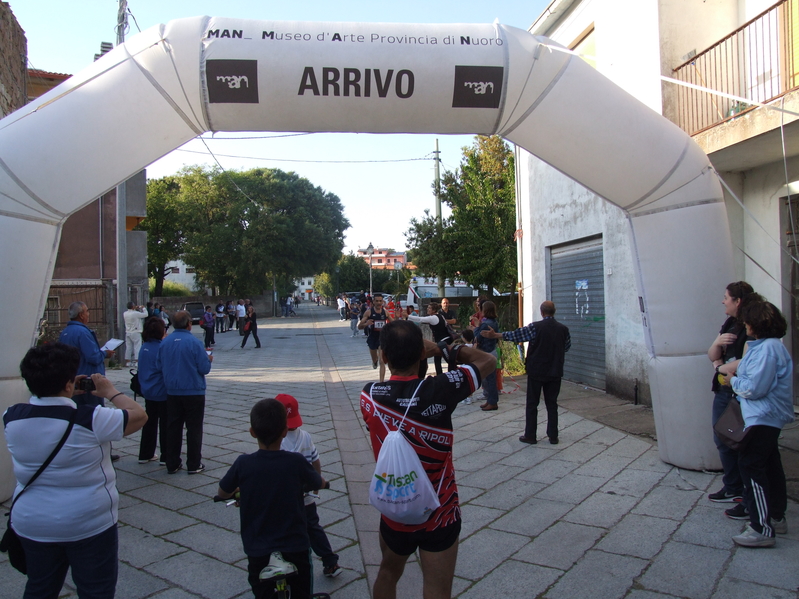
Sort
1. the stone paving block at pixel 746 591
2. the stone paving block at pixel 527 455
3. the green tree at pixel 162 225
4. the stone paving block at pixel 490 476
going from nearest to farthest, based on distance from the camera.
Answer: the stone paving block at pixel 746 591, the stone paving block at pixel 490 476, the stone paving block at pixel 527 455, the green tree at pixel 162 225

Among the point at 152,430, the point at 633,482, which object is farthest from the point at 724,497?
the point at 152,430

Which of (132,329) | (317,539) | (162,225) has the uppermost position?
(162,225)

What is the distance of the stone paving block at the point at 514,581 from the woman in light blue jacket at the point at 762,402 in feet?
4.24

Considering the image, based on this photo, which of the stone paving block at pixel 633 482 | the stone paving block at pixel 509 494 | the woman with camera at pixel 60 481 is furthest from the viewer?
the stone paving block at pixel 633 482

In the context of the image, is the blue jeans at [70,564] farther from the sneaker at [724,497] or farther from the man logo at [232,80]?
the sneaker at [724,497]

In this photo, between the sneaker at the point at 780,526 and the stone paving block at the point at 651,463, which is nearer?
the sneaker at the point at 780,526

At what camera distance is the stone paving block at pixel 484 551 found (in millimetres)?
3459

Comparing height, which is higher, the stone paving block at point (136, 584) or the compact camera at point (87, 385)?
the compact camera at point (87, 385)

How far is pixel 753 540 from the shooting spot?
3.55m

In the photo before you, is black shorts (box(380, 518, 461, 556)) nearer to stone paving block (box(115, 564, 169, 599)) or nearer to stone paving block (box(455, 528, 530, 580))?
stone paving block (box(455, 528, 530, 580))

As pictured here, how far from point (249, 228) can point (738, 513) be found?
37108mm

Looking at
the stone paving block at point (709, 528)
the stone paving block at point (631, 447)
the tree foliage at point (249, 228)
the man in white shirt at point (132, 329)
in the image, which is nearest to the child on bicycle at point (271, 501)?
the stone paving block at point (709, 528)

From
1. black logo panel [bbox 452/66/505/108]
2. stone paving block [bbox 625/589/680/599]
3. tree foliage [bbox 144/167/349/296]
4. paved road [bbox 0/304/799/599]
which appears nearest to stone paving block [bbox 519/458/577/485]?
paved road [bbox 0/304/799/599]

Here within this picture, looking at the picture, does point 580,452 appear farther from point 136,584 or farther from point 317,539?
point 136,584
